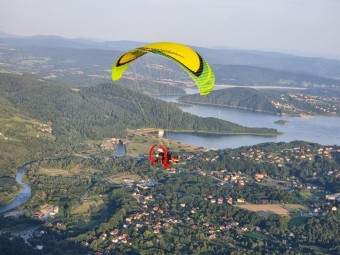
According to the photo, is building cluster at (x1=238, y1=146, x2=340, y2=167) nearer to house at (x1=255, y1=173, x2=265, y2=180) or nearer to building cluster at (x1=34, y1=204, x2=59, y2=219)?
house at (x1=255, y1=173, x2=265, y2=180)

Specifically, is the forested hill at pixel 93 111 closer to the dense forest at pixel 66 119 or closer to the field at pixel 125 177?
the dense forest at pixel 66 119

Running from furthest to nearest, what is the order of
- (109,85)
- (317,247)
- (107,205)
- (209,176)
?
(109,85) < (209,176) < (107,205) < (317,247)

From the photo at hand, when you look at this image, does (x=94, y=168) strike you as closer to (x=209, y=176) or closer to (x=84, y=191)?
(x=84, y=191)

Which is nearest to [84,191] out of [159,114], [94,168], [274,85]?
[94,168]

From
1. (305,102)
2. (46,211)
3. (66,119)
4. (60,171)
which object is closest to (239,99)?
(305,102)

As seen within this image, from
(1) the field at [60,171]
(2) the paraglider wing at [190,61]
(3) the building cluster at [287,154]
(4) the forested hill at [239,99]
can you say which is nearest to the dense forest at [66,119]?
(1) the field at [60,171]
